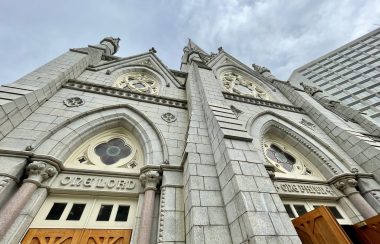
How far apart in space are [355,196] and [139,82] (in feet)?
29.5

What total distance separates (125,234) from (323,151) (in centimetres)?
710

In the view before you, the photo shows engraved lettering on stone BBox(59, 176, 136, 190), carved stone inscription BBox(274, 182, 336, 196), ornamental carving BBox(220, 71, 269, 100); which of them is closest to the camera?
engraved lettering on stone BBox(59, 176, 136, 190)

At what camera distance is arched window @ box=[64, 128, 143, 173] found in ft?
15.9

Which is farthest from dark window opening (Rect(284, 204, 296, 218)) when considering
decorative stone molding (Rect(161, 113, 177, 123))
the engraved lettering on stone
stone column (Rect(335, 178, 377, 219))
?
decorative stone molding (Rect(161, 113, 177, 123))

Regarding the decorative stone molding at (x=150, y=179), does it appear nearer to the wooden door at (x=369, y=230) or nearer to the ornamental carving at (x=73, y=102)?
the ornamental carving at (x=73, y=102)

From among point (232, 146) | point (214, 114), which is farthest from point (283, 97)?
point (232, 146)

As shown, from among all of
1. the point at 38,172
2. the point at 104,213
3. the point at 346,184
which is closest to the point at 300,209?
the point at 346,184

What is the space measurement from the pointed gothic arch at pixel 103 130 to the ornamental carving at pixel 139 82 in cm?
226

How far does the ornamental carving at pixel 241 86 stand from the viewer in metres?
10.8

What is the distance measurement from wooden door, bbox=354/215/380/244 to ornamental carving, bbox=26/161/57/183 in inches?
276

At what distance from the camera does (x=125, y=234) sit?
3709 millimetres

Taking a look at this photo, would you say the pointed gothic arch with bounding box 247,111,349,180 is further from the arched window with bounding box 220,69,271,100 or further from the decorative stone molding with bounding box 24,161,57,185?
the decorative stone molding with bounding box 24,161,57,185

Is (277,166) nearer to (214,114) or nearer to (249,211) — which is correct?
(214,114)

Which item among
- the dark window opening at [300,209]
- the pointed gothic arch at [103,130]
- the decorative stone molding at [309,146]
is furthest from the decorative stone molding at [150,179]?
the decorative stone molding at [309,146]
